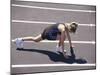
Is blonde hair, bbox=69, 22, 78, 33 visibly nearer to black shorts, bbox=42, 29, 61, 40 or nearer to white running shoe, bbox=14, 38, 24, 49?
black shorts, bbox=42, 29, 61, 40

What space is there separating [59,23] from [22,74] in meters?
0.73

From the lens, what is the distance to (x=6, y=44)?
7.47ft

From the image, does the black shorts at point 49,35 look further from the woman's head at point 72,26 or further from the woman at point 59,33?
the woman's head at point 72,26

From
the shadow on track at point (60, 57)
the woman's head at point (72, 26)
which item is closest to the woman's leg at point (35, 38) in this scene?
the shadow on track at point (60, 57)

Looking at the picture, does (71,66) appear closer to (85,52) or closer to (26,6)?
(85,52)

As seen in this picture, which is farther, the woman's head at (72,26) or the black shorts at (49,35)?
the woman's head at (72,26)

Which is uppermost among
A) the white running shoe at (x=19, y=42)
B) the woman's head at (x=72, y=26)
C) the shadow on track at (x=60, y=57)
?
the woman's head at (x=72, y=26)

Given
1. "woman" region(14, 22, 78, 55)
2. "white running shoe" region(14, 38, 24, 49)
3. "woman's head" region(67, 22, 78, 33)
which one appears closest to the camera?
"white running shoe" region(14, 38, 24, 49)

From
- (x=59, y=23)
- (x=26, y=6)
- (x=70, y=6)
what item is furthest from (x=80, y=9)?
(x=26, y=6)

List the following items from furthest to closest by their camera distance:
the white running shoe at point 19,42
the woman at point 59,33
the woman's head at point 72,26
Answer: the woman's head at point 72,26 → the woman at point 59,33 → the white running shoe at point 19,42

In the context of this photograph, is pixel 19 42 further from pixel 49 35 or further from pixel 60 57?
pixel 60 57

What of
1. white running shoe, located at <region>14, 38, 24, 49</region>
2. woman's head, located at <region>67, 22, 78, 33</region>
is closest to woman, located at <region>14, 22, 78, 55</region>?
woman's head, located at <region>67, 22, 78, 33</region>

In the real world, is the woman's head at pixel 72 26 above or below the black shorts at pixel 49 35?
above

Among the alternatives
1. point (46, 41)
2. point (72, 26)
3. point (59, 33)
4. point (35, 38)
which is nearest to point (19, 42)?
point (35, 38)
